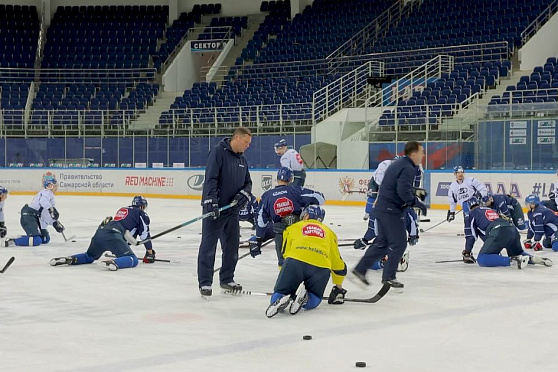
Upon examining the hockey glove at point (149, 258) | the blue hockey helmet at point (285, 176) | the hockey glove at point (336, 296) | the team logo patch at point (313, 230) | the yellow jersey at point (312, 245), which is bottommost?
the hockey glove at point (149, 258)

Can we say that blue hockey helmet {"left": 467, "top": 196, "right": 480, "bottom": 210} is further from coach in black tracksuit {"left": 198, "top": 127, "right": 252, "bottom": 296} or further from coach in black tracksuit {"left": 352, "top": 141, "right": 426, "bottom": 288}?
coach in black tracksuit {"left": 198, "top": 127, "right": 252, "bottom": 296}

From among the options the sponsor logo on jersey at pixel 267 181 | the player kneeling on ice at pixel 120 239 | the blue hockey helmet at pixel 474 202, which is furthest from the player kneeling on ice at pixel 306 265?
the sponsor logo on jersey at pixel 267 181

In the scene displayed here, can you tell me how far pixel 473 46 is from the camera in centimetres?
3042

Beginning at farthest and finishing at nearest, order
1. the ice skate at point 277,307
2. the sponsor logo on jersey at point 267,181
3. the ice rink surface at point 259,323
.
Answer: the sponsor logo on jersey at point 267,181 → the ice skate at point 277,307 → the ice rink surface at point 259,323

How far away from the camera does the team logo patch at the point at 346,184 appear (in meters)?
24.4

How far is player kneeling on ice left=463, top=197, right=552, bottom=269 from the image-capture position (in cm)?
1029

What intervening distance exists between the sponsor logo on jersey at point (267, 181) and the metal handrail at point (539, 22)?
1011 cm

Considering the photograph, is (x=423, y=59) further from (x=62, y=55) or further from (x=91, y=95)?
(x=62, y=55)

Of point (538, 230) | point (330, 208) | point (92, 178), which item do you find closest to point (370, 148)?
point (330, 208)

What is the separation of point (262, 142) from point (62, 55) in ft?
51.4

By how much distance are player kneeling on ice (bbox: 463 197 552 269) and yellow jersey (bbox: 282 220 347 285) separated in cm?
343

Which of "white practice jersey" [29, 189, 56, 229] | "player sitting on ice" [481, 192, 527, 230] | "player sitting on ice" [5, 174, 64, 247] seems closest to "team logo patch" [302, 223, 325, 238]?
"player sitting on ice" [481, 192, 527, 230]

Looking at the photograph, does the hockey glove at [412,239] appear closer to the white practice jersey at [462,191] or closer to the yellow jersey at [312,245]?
the yellow jersey at [312,245]

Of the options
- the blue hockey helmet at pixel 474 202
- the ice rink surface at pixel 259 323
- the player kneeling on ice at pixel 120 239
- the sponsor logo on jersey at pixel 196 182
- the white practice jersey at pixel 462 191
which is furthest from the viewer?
the sponsor logo on jersey at pixel 196 182
